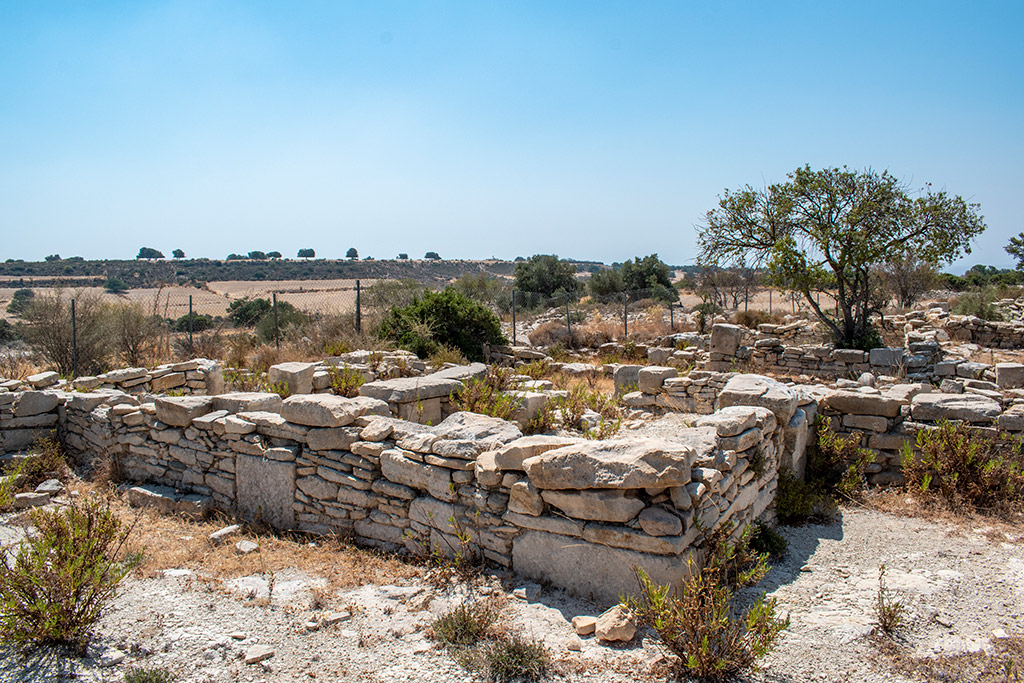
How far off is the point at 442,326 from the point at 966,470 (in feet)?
33.0

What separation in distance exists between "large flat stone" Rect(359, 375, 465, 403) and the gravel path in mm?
3441

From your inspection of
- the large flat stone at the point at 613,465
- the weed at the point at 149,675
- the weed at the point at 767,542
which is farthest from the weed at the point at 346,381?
the weed at the point at 767,542

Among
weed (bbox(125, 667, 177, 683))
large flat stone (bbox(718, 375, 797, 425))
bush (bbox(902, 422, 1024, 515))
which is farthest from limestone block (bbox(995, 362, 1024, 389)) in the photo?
weed (bbox(125, 667, 177, 683))

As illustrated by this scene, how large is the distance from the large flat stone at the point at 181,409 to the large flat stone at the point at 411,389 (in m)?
2.11

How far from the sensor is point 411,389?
26.5ft

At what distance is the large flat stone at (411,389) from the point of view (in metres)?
8.01

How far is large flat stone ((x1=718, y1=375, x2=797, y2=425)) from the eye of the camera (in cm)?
610

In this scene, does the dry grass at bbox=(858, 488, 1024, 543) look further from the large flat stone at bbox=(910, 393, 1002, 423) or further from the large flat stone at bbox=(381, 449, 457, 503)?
the large flat stone at bbox=(381, 449, 457, 503)

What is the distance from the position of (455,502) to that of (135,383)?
24.9 feet

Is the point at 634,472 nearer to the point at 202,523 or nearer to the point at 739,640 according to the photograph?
the point at 739,640

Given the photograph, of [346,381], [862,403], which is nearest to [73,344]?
[346,381]

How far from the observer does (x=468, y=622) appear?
147 inches

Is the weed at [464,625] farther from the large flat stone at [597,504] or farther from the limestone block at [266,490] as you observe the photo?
the limestone block at [266,490]

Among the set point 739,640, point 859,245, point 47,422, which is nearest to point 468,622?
point 739,640
